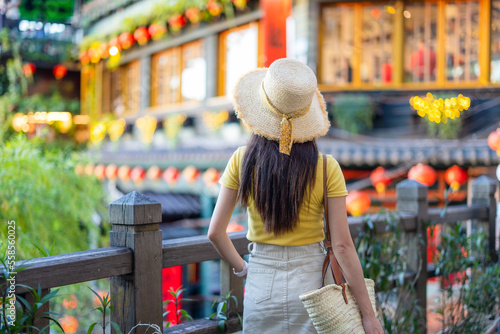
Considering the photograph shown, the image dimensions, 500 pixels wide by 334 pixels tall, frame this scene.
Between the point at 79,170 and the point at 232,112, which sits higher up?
the point at 232,112

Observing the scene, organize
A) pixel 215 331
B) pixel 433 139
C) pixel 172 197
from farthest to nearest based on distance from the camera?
pixel 172 197 < pixel 433 139 < pixel 215 331

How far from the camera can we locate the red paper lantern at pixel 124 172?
40.1 ft

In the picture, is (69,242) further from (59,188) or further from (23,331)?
(23,331)

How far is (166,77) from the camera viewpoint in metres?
12.3

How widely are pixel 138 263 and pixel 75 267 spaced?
28cm

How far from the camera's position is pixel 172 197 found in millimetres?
11922

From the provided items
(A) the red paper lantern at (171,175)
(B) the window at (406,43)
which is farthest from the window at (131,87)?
(B) the window at (406,43)

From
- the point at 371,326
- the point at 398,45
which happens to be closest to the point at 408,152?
the point at 398,45

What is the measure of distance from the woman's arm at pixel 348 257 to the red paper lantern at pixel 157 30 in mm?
10099

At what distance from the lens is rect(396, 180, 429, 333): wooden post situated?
3.79 metres

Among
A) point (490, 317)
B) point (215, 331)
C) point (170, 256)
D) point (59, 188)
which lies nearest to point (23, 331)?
point (170, 256)

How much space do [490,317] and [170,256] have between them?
3.04 metres

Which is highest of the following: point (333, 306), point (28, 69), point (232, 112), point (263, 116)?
point (28, 69)

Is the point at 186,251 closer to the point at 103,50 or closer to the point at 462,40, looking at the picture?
the point at 462,40
